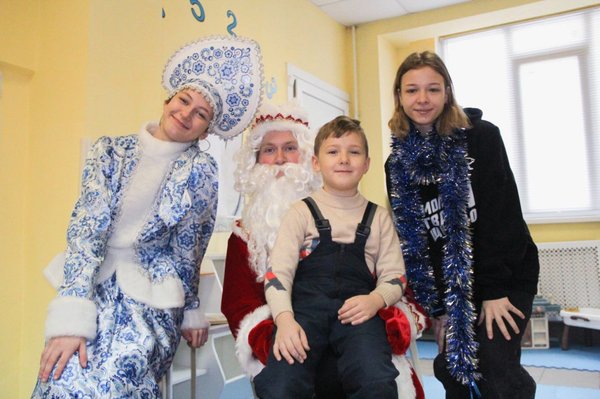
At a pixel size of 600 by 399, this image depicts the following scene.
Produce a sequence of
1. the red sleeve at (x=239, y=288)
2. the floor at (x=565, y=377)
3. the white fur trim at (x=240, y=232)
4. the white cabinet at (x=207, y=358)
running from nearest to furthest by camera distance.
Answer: the red sleeve at (x=239, y=288) → the white fur trim at (x=240, y=232) → the white cabinet at (x=207, y=358) → the floor at (x=565, y=377)

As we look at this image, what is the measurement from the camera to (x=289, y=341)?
57.3 inches

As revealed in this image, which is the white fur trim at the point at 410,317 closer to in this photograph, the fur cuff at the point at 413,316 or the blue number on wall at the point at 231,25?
the fur cuff at the point at 413,316

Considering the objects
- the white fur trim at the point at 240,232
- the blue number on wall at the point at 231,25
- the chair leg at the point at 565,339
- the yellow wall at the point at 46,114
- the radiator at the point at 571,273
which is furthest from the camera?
the radiator at the point at 571,273

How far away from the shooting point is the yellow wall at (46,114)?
2666mm

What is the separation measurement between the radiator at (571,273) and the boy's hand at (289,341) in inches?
174

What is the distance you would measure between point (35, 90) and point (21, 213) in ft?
2.17

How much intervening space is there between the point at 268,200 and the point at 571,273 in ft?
13.7

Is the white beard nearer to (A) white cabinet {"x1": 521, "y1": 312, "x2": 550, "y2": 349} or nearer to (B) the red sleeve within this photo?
(B) the red sleeve

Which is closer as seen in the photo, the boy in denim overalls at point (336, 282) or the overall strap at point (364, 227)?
the boy in denim overalls at point (336, 282)

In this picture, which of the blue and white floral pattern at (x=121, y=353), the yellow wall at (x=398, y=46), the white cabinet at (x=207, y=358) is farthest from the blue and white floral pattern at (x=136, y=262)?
the yellow wall at (x=398, y=46)

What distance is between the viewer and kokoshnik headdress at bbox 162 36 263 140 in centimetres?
202

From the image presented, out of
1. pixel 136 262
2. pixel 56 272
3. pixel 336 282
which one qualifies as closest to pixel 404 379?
pixel 336 282

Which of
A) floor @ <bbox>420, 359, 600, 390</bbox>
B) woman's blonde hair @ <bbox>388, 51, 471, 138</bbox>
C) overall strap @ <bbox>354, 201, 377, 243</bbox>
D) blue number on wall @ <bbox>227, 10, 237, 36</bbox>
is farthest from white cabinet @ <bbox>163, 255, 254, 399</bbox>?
floor @ <bbox>420, 359, 600, 390</bbox>

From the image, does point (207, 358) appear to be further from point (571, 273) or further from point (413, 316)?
point (571, 273)
